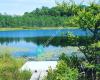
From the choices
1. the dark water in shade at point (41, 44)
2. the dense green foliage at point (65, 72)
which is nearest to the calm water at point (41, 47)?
the dark water in shade at point (41, 44)

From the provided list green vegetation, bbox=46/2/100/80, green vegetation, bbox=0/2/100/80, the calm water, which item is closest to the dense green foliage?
green vegetation, bbox=0/2/100/80

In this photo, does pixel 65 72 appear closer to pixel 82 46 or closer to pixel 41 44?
pixel 82 46

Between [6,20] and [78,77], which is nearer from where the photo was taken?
[78,77]

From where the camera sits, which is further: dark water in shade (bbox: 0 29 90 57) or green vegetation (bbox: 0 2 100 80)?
dark water in shade (bbox: 0 29 90 57)

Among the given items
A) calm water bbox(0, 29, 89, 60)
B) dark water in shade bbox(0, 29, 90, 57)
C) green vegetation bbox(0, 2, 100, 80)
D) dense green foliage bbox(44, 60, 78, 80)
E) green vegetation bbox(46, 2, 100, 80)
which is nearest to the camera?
dense green foliage bbox(44, 60, 78, 80)

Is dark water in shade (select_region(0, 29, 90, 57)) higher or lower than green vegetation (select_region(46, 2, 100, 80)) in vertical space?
lower

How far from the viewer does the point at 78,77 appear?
32.9ft

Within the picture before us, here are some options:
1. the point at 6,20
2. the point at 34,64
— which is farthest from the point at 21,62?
the point at 6,20

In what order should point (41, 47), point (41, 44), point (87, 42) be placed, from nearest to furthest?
1. point (87, 42)
2. point (41, 47)
3. point (41, 44)

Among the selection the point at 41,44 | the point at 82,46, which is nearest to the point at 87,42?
the point at 82,46

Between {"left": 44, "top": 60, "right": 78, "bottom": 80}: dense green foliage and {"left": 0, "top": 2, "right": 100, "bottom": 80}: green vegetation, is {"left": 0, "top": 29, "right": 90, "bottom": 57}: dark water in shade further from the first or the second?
{"left": 44, "top": 60, "right": 78, "bottom": 80}: dense green foliage

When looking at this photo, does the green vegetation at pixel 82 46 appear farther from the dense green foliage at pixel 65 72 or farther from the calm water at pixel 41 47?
the calm water at pixel 41 47

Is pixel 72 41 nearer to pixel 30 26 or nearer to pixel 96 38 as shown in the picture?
pixel 96 38

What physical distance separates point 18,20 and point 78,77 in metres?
70.3
